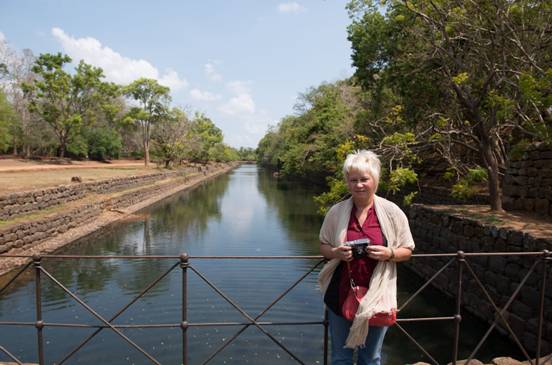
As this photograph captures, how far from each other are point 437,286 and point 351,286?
29.5ft

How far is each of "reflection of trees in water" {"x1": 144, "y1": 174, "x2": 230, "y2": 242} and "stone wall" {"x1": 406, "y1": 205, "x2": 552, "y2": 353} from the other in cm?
961

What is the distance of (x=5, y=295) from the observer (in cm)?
994

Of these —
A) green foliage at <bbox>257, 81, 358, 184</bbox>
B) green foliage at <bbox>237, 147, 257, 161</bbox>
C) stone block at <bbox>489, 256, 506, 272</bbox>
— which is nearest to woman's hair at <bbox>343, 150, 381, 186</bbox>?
stone block at <bbox>489, 256, 506, 272</bbox>

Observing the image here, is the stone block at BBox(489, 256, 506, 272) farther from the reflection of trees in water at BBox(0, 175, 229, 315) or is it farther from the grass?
the grass

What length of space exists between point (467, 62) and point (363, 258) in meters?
10.7

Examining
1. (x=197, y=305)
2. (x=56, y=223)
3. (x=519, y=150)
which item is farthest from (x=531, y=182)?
(x=56, y=223)

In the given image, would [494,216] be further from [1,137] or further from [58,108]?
[58,108]

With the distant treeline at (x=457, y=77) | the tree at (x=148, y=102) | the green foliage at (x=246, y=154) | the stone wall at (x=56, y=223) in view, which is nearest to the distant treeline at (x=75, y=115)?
the tree at (x=148, y=102)

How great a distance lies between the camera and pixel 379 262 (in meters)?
2.75

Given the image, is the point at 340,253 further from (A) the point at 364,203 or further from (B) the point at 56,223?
(B) the point at 56,223

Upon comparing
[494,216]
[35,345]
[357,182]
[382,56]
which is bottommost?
[35,345]

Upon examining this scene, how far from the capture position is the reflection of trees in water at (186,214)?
18.8 m

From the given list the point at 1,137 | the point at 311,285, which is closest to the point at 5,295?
the point at 311,285

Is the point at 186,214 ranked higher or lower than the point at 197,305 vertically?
higher
